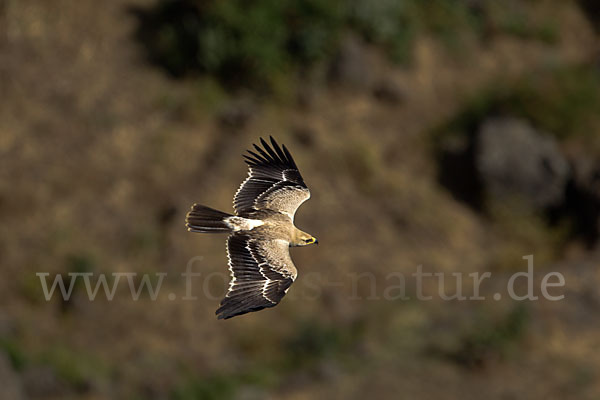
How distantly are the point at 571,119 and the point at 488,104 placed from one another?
2.13 m

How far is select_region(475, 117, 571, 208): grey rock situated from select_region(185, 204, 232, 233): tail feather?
44.6 feet

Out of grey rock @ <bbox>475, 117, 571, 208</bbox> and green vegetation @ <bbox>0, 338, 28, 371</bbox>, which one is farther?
grey rock @ <bbox>475, 117, 571, 208</bbox>

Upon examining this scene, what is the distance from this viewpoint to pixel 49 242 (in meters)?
18.4

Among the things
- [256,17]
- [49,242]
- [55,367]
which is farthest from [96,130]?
[55,367]

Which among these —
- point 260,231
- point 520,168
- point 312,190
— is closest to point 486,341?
point 312,190

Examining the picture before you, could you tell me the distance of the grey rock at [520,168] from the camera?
22062mm

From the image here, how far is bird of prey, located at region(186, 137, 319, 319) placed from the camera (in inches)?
359

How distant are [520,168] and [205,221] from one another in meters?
14.0

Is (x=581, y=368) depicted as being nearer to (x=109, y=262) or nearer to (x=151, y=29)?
(x=109, y=262)

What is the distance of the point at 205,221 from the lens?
9.59 m

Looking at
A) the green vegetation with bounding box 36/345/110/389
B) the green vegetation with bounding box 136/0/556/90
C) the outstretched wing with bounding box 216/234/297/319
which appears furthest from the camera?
the green vegetation with bounding box 136/0/556/90

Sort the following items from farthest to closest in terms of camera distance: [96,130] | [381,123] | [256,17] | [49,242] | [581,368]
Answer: [381,123]
[256,17]
[96,130]
[49,242]
[581,368]

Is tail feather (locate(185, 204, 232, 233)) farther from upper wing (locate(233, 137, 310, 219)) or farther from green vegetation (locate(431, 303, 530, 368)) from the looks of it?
green vegetation (locate(431, 303, 530, 368))

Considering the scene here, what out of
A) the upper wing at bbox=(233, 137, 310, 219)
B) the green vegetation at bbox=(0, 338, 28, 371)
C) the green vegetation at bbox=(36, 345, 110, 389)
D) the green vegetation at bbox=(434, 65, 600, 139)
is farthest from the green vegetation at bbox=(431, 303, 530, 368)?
the upper wing at bbox=(233, 137, 310, 219)
